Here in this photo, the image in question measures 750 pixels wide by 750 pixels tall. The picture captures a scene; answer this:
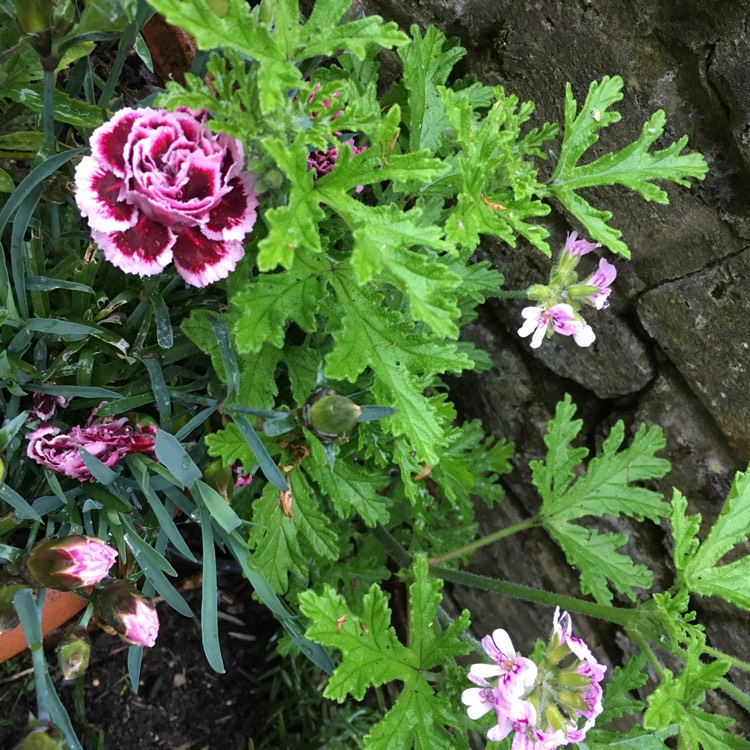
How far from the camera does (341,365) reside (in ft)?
2.74

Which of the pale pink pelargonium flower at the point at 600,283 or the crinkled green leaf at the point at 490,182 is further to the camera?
the pale pink pelargonium flower at the point at 600,283

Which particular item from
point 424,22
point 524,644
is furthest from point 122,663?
point 424,22

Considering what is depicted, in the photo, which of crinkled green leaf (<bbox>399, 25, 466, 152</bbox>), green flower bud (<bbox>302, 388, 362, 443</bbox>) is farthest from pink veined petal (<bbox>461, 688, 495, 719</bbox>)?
crinkled green leaf (<bbox>399, 25, 466, 152</bbox>)

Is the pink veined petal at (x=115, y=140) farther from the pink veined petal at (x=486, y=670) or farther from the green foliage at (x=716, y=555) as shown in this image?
the green foliage at (x=716, y=555)

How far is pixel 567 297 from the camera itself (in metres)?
1.05

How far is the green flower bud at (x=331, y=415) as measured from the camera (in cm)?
78

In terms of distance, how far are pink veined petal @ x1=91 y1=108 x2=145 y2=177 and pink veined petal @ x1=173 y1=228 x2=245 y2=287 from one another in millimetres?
91

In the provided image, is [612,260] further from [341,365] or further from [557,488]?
[341,365]

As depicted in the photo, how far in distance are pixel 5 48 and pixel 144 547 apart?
66cm

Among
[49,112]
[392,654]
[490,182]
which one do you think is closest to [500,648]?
[392,654]

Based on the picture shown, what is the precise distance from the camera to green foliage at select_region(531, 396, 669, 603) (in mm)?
1201

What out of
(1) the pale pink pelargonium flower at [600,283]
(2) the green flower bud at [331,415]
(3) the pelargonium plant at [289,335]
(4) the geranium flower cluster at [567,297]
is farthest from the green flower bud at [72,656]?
(1) the pale pink pelargonium flower at [600,283]

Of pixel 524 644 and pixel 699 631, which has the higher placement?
pixel 699 631

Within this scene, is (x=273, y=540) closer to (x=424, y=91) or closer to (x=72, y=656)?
(x=72, y=656)
